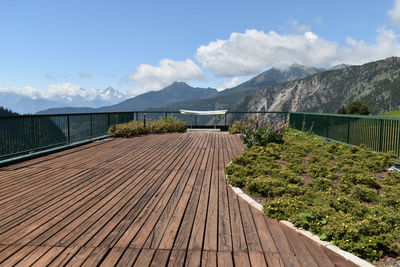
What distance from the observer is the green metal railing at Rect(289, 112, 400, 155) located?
22.3 ft

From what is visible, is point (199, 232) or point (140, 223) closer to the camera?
point (199, 232)

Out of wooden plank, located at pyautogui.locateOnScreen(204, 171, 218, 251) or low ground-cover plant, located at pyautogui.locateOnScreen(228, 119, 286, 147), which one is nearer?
wooden plank, located at pyautogui.locateOnScreen(204, 171, 218, 251)

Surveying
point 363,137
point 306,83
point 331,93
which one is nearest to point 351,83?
point 331,93

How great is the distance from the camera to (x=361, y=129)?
26.7ft

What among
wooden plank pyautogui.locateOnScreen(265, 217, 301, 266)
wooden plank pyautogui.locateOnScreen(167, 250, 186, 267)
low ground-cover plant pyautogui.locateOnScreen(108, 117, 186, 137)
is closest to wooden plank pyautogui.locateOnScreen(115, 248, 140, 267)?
wooden plank pyautogui.locateOnScreen(167, 250, 186, 267)

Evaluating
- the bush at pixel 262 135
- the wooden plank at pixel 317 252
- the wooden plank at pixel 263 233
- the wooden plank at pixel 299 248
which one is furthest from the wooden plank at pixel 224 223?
the bush at pixel 262 135

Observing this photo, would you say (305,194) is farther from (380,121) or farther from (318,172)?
(380,121)

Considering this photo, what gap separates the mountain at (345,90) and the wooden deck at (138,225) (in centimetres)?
14559

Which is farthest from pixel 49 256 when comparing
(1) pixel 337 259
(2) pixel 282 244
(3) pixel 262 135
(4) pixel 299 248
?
(3) pixel 262 135

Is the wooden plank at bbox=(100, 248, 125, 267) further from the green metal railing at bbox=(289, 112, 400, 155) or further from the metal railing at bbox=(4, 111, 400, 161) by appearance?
the green metal railing at bbox=(289, 112, 400, 155)

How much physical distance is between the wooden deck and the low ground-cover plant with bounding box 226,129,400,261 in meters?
0.27

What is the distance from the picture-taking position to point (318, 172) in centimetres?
525

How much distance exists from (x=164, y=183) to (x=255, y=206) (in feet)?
5.39

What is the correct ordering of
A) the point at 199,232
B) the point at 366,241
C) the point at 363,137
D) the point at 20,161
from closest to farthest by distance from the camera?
1. the point at 366,241
2. the point at 199,232
3. the point at 20,161
4. the point at 363,137
